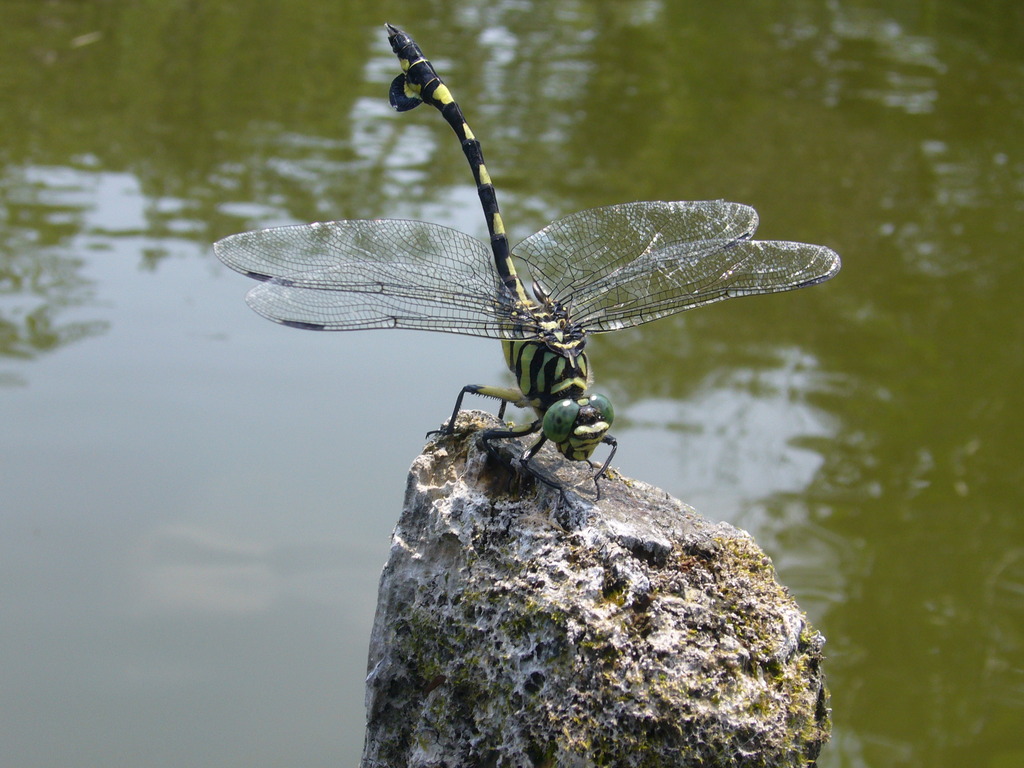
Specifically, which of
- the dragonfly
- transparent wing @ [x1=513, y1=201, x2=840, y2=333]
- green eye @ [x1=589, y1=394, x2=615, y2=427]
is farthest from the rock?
transparent wing @ [x1=513, y1=201, x2=840, y2=333]

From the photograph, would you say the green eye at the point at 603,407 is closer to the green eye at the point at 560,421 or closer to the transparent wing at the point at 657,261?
the green eye at the point at 560,421

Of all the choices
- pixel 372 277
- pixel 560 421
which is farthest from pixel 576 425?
pixel 372 277

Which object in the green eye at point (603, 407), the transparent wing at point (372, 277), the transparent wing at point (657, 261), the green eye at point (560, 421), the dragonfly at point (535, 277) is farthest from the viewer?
the transparent wing at point (657, 261)

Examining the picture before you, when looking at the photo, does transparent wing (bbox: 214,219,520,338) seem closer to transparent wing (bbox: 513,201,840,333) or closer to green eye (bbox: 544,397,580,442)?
transparent wing (bbox: 513,201,840,333)

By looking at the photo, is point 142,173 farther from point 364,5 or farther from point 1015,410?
point 1015,410

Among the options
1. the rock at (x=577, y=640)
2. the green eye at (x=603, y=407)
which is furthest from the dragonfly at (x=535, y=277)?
the rock at (x=577, y=640)

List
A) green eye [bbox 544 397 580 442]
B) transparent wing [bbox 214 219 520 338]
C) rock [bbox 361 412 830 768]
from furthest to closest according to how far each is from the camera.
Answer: transparent wing [bbox 214 219 520 338]
green eye [bbox 544 397 580 442]
rock [bbox 361 412 830 768]

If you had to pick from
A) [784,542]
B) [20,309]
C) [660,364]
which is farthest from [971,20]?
[20,309]
